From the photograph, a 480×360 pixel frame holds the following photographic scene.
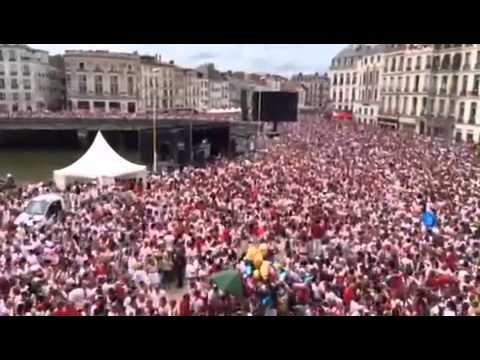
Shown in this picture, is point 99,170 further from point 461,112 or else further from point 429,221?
point 461,112

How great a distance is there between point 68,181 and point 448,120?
128 ft

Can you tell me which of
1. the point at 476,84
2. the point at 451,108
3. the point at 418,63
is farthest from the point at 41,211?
the point at 418,63

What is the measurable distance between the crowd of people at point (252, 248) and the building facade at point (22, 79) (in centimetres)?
5568

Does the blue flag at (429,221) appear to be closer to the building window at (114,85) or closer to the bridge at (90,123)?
the bridge at (90,123)

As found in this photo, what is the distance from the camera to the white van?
47.2 ft

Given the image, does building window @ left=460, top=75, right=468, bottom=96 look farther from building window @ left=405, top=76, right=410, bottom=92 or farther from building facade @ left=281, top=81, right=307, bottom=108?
building facade @ left=281, top=81, right=307, bottom=108

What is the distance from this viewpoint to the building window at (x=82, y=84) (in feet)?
235

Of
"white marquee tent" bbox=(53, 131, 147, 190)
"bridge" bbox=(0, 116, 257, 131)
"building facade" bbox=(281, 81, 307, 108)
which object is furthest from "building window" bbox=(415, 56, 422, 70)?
"building facade" bbox=(281, 81, 307, 108)

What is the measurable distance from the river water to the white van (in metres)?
16.8

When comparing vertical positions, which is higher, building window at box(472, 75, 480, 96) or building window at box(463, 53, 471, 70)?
building window at box(463, 53, 471, 70)
